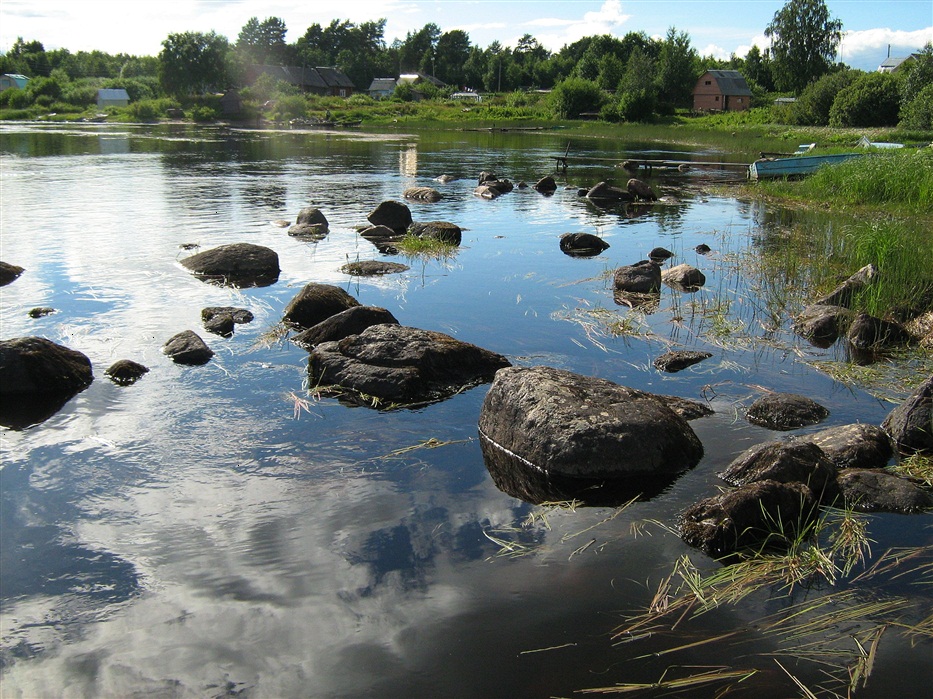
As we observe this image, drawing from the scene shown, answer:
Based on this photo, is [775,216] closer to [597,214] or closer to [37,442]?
[597,214]

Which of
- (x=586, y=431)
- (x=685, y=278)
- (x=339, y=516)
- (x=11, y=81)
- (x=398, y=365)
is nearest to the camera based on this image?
(x=339, y=516)

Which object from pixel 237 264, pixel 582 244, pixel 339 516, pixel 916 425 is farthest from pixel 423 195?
pixel 339 516

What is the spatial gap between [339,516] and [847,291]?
10926 millimetres

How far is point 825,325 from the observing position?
13391 millimetres

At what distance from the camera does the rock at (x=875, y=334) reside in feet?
42.0

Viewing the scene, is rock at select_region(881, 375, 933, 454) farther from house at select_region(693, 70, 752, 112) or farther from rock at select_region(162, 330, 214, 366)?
house at select_region(693, 70, 752, 112)

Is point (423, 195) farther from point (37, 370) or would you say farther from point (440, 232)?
point (37, 370)

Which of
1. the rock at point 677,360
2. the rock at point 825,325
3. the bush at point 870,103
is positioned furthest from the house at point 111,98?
the rock at point 677,360

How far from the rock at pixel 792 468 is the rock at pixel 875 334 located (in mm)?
5589

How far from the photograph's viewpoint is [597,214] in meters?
29.0

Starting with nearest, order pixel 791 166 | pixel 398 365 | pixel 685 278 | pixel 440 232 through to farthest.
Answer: pixel 398 365, pixel 685 278, pixel 440 232, pixel 791 166

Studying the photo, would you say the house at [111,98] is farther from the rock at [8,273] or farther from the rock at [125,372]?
the rock at [125,372]

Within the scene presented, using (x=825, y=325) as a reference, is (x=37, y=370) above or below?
below

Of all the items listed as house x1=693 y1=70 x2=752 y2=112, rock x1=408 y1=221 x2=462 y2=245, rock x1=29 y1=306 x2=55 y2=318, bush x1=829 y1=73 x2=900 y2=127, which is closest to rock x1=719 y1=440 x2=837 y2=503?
rock x1=29 y1=306 x2=55 y2=318
